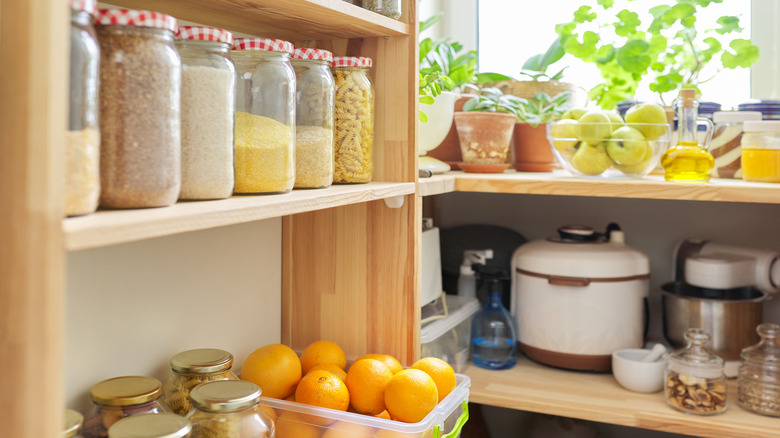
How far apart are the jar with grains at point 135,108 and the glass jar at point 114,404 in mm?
296

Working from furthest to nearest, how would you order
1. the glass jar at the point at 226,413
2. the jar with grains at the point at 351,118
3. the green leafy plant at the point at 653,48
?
the green leafy plant at the point at 653,48 < the jar with grains at the point at 351,118 < the glass jar at the point at 226,413

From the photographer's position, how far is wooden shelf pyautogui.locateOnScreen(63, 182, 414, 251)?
0.55 meters

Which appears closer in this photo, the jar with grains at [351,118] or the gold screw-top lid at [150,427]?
the gold screw-top lid at [150,427]

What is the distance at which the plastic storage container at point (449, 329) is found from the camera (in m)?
1.43

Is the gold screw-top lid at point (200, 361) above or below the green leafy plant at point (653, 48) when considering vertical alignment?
below

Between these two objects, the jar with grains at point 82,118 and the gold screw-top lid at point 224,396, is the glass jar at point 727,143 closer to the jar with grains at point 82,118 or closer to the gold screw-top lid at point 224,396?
the gold screw-top lid at point 224,396

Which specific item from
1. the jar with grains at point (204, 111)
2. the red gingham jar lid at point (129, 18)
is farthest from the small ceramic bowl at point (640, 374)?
the red gingham jar lid at point (129, 18)

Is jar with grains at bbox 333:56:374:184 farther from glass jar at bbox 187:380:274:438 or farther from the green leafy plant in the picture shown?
the green leafy plant

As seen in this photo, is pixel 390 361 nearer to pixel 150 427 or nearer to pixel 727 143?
pixel 150 427

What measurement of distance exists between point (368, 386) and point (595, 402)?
575 millimetres

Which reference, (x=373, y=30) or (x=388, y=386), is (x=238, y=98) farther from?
(x=388, y=386)

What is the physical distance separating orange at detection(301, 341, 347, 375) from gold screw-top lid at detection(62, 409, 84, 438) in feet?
1.50

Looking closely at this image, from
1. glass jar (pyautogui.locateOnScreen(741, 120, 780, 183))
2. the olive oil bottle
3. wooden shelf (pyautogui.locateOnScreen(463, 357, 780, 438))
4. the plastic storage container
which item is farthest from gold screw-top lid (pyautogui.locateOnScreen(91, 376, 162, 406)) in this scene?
glass jar (pyautogui.locateOnScreen(741, 120, 780, 183))

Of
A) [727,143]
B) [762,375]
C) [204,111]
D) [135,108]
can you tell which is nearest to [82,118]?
[135,108]
